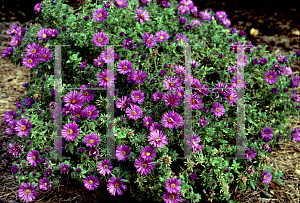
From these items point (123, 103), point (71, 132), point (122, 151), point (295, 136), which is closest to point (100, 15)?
point (123, 103)

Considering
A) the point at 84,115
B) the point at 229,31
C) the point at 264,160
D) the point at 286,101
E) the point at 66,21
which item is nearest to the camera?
the point at 84,115

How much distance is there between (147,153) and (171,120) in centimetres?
33

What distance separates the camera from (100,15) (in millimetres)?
2723

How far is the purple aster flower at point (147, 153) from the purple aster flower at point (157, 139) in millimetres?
48

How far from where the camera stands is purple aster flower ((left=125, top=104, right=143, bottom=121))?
2.38m

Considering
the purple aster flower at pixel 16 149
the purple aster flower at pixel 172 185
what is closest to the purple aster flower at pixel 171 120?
the purple aster flower at pixel 172 185

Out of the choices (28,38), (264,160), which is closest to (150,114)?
(264,160)

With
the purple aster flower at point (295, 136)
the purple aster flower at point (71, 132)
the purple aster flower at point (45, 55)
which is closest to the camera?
the purple aster flower at point (71, 132)

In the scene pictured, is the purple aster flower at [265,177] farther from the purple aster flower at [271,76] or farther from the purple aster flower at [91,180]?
the purple aster flower at [91,180]

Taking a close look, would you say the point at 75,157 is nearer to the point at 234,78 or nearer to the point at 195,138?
the point at 195,138

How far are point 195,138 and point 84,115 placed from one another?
98cm

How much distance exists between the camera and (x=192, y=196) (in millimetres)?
2391

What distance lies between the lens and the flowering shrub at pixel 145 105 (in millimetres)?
2385

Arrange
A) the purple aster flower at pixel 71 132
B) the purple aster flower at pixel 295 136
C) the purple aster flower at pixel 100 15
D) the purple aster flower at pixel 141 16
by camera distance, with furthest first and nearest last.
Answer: the purple aster flower at pixel 295 136 → the purple aster flower at pixel 141 16 → the purple aster flower at pixel 100 15 → the purple aster flower at pixel 71 132
